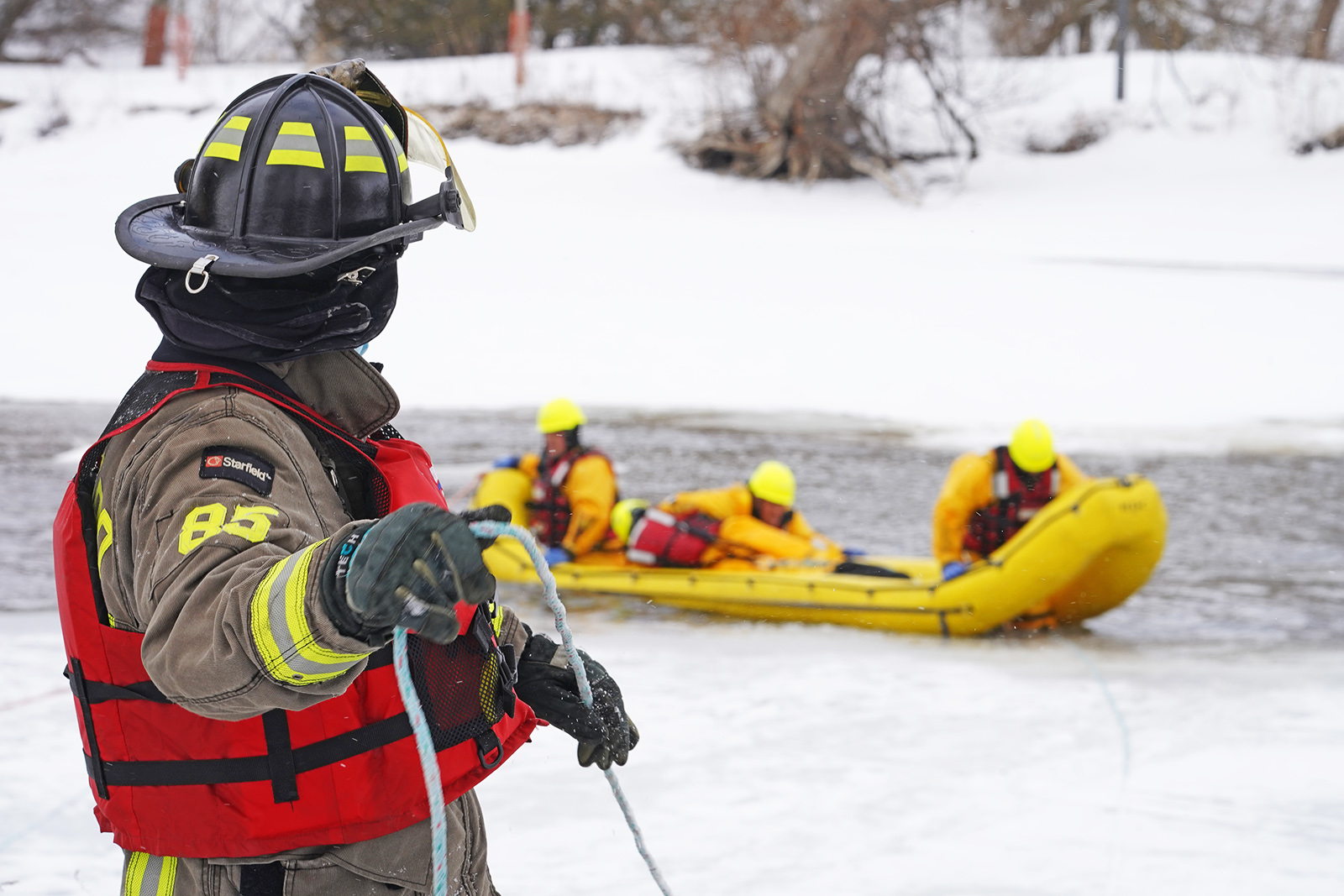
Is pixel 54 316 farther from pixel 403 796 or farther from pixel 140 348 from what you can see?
pixel 403 796

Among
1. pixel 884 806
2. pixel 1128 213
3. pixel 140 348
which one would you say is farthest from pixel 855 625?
pixel 1128 213

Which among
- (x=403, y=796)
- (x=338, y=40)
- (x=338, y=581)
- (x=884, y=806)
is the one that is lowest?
(x=884, y=806)

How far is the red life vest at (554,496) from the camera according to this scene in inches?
293

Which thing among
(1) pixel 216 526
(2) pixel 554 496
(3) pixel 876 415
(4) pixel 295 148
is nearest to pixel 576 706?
(1) pixel 216 526

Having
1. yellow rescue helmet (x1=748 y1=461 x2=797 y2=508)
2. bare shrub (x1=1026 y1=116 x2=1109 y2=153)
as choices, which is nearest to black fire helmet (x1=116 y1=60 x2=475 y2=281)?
yellow rescue helmet (x1=748 y1=461 x2=797 y2=508)

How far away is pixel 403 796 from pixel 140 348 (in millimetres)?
13487

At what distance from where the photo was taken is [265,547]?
4.02 feet

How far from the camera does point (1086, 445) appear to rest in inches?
409

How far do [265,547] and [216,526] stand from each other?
51mm

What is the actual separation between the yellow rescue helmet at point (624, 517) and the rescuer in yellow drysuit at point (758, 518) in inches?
7.2

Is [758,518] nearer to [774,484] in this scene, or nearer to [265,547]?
[774,484]

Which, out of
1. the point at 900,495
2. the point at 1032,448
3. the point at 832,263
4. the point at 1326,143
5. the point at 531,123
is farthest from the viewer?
the point at 531,123

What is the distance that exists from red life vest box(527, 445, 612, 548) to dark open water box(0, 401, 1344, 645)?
1.42 meters

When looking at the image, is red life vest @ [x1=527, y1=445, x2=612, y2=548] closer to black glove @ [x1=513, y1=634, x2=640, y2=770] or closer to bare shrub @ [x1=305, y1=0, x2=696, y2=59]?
black glove @ [x1=513, y1=634, x2=640, y2=770]
